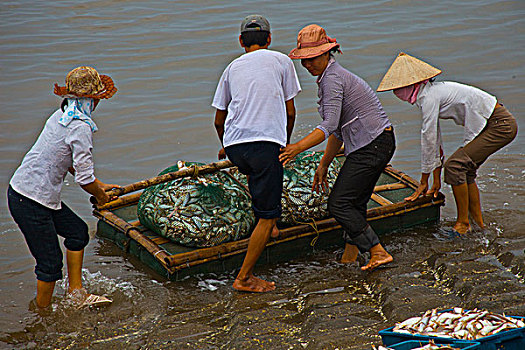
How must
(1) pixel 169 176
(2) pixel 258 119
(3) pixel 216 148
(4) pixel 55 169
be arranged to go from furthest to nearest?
1. (3) pixel 216 148
2. (1) pixel 169 176
3. (2) pixel 258 119
4. (4) pixel 55 169

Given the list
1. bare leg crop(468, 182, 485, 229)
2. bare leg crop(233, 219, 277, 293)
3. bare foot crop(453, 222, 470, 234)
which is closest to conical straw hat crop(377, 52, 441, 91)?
bare leg crop(468, 182, 485, 229)

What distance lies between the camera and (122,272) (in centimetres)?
542

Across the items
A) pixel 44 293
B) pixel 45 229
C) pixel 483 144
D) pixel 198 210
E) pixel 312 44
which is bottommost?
pixel 44 293

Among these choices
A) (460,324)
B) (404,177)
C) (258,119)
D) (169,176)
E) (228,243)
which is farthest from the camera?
(404,177)

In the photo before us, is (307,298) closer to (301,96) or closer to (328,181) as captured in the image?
(328,181)

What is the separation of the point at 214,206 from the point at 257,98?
1162mm

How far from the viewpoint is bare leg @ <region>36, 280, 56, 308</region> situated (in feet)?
15.1

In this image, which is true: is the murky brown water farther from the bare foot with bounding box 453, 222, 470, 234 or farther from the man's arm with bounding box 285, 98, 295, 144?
the man's arm with bounding box 285, 98, 295, 144

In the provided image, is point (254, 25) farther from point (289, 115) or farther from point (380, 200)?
point (380, 200)

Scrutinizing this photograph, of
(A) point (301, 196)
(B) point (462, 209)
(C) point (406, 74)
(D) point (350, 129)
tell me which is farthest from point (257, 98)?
(B) point (462, 209)

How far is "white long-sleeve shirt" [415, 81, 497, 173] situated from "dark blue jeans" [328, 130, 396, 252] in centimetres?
51

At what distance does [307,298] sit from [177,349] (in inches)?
43.9

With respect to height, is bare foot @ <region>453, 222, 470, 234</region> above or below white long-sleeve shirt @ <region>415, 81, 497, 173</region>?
below

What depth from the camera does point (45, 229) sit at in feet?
14.6
